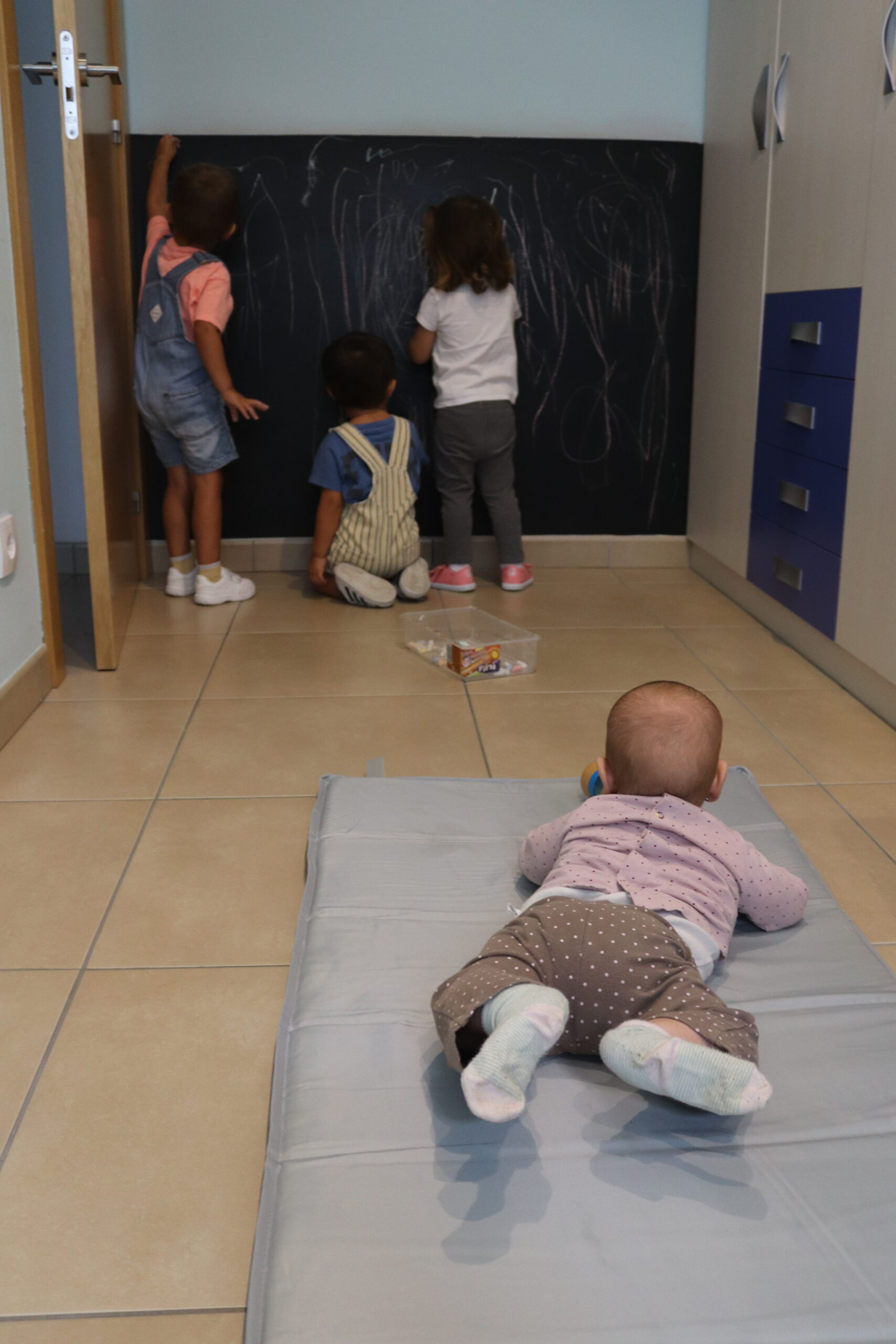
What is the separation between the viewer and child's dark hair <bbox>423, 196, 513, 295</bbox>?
3242mm

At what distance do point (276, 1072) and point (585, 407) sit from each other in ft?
9.11

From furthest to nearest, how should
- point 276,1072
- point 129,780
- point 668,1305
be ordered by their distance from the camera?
point 129,780
point 276,1072
point 668,1305

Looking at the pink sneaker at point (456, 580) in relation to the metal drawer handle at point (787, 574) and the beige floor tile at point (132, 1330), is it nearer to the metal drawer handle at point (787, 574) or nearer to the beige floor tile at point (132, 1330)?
the metal drawer handle at point (787, 574)

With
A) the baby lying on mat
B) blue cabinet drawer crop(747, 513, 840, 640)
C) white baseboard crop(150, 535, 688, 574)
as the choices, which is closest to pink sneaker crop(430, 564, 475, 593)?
white baseboard crop(150, 535, 688, 574)

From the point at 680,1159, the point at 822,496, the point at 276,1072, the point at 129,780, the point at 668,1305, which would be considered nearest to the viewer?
the point at 668,1305

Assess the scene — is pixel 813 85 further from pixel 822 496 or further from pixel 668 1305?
pixel 668 1305

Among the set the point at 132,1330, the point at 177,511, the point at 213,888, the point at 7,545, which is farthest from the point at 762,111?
the point at 132,1330

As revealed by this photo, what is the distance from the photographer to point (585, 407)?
3641 millimetres

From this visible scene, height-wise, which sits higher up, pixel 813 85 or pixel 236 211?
pixel 813 85

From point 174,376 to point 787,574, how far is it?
1.67 m

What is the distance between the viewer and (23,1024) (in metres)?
1.33

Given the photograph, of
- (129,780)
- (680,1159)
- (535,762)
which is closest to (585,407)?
(535,762)

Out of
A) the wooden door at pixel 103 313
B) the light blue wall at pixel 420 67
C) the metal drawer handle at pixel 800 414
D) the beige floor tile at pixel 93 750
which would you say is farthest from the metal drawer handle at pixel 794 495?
the wooden door at pixel 103 313

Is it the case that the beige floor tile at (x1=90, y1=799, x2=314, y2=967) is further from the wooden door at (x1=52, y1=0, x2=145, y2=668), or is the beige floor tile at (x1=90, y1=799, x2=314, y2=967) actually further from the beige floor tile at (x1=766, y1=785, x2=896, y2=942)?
the wooden door at (x1=52, y1=0, x2=145, y2=668)
